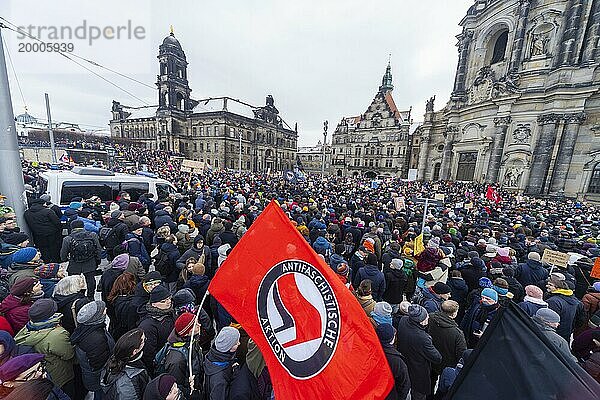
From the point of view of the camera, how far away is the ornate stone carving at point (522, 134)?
27734 millimetres

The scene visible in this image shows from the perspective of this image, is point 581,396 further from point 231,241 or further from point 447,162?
point 447,162

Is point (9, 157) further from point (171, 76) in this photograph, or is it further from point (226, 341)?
point (171, 76)

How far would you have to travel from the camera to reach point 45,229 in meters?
6.58

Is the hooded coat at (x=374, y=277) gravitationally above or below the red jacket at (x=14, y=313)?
below

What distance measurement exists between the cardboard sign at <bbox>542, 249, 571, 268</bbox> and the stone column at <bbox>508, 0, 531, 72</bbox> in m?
32.9

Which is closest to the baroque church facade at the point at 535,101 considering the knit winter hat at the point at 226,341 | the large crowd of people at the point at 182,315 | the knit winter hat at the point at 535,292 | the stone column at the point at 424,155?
the stone column at the point at 424,155

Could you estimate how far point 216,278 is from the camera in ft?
9.20

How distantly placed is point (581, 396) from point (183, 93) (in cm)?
7115

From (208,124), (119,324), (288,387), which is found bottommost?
(119,324)

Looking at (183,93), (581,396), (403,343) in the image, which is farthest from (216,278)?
(183,93)

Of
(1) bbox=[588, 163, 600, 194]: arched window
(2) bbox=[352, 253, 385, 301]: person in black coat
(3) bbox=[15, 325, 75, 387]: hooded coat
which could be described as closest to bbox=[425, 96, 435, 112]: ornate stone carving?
(1) bbox=[588, 163, 600, 194]: arched window

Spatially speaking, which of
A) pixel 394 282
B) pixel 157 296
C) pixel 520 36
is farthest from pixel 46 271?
pixel 520 36

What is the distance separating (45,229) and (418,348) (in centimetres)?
854

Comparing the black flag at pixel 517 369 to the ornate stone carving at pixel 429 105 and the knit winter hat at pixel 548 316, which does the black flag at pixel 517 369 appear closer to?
the knit winter hat at pixel 548 316
